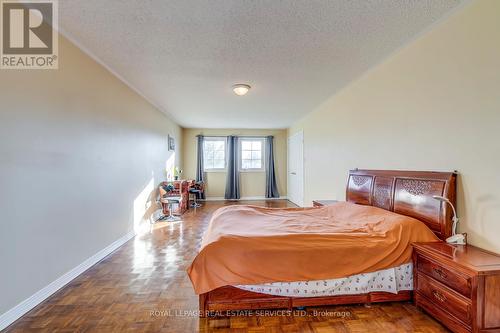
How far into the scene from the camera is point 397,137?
257cm

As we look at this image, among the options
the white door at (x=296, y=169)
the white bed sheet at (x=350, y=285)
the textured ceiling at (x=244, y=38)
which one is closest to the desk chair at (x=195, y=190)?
the white door at (x=296, y=169)

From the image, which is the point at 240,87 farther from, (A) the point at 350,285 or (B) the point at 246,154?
(B) the point at 246,154

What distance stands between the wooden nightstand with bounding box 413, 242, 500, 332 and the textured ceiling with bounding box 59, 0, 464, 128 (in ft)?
6.12

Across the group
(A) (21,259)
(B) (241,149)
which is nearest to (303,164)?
(B) (241,149)

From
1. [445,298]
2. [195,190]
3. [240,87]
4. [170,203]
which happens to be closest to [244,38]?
[240,87]

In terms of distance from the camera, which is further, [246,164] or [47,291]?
[246,164]

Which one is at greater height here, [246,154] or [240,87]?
[240,87]

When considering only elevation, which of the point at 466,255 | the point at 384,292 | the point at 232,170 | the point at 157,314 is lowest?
the point at 157,314

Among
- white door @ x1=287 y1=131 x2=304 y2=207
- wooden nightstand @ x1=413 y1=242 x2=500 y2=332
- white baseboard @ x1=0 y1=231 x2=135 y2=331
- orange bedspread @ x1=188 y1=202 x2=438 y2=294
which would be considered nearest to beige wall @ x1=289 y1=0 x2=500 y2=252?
wooden nightstand @ x1=413 y1=242 x2=500 y2=332

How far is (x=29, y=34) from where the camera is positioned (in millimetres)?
1945

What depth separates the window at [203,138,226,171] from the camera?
7557mm

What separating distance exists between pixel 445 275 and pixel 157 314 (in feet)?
6.89

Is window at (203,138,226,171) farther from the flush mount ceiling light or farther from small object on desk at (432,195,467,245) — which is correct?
small object on desk at (432,195,467,245)

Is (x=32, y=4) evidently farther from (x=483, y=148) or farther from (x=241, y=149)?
(x=241, y=149)
